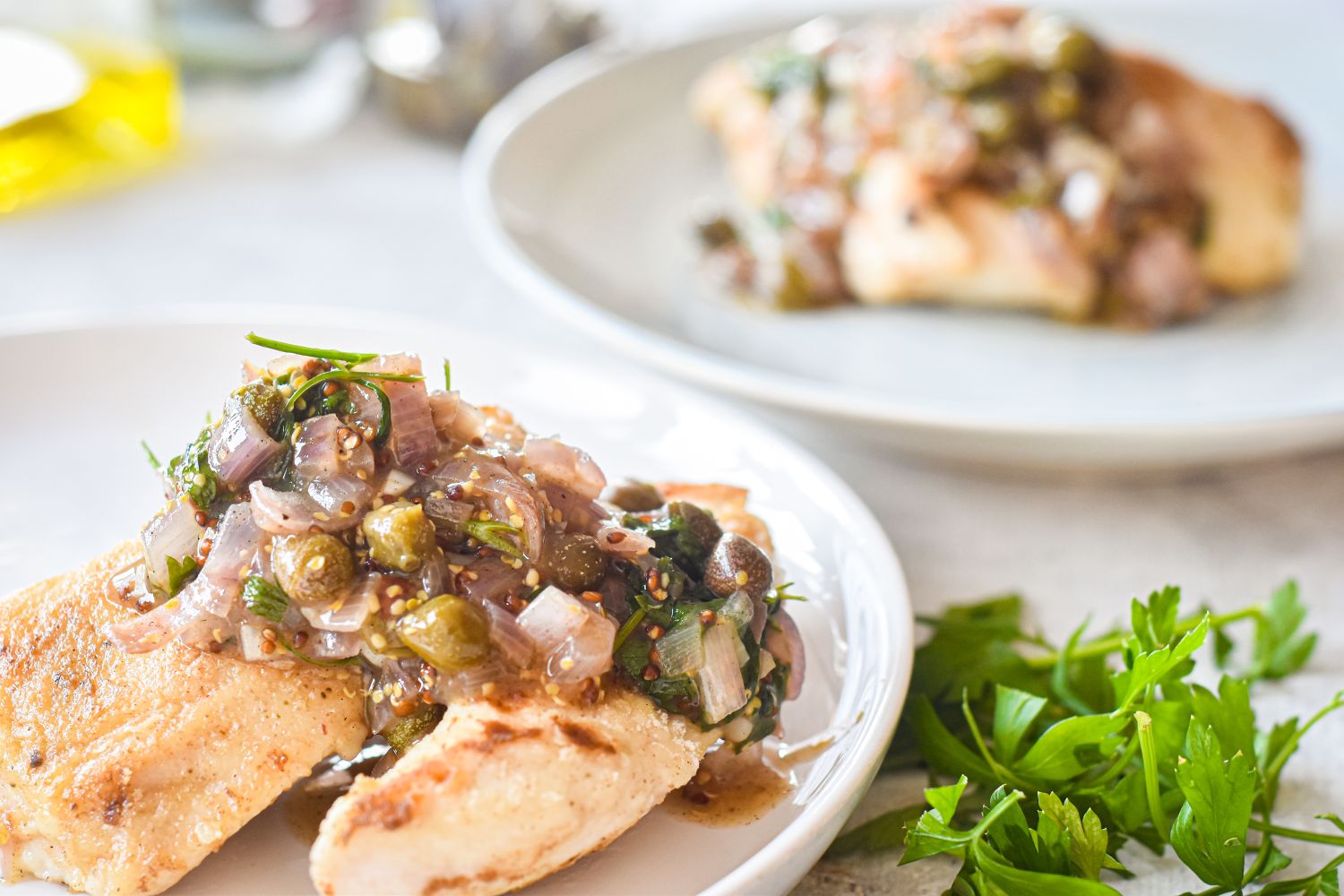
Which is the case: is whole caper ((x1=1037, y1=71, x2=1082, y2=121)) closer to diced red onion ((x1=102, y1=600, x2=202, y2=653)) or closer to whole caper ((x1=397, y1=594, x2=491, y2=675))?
whole caper ((x1=397, y1=594, x2=491, y2=675))

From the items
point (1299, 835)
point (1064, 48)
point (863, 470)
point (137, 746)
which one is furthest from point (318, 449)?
point (1064, 48)

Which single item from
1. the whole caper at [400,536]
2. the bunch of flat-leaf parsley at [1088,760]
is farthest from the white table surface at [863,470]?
the whole caper at [400,536]

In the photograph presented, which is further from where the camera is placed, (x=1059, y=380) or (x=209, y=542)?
(x=1059, y=380)

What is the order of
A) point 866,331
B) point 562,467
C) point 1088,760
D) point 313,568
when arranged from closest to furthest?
1. point 313,568
2. point 562,467
3. point 1088,760
4. point 866,331

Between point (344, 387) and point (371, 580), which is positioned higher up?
point (344, 387)

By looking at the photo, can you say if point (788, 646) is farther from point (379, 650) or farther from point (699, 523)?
point (379, 650)

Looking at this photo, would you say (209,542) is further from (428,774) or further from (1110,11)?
(1110,11)

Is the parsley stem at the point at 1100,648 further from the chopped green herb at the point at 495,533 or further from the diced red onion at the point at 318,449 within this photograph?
the diced red onion at the point at 318,449

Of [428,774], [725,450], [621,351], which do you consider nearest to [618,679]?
[428,774]
